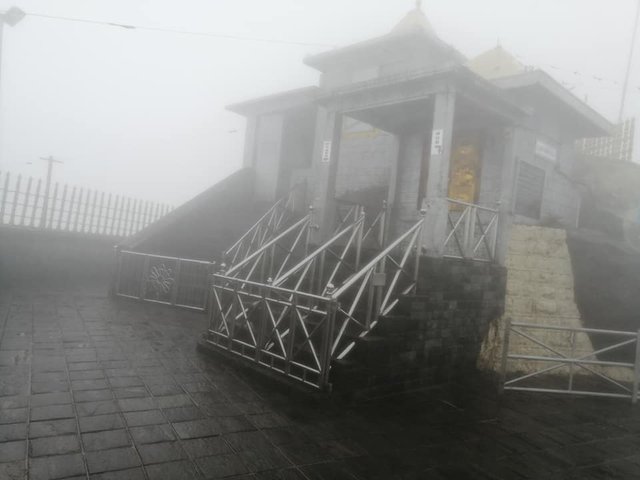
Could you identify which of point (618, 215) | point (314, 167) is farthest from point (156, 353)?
point (618, 215)

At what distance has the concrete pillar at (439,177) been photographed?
7.35m

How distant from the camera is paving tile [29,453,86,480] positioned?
3.12 metres

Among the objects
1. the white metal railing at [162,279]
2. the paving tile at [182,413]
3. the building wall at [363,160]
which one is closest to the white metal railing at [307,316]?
the paving tile at [182,413]

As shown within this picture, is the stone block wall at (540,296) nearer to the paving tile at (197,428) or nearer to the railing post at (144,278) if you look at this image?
the paving tile at (197,428)

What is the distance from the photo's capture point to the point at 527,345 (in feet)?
28.0

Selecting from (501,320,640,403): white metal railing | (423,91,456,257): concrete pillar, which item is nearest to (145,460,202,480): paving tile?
(423,91,456,257): concrete pillar

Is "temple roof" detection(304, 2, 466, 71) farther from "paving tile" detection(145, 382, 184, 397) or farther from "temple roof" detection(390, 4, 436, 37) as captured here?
"paving tile" detection(145, 382, 184, 397)

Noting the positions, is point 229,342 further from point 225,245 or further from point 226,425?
point 225,245

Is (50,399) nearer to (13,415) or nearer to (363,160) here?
(13,415)

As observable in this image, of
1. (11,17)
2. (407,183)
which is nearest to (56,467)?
(407,183)

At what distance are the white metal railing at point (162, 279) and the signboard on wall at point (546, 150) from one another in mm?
8434

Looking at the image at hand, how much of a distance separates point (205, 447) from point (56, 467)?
117cm

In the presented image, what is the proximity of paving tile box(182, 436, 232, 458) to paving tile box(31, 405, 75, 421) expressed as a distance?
1.29 metres

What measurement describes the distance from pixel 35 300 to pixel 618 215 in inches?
610
